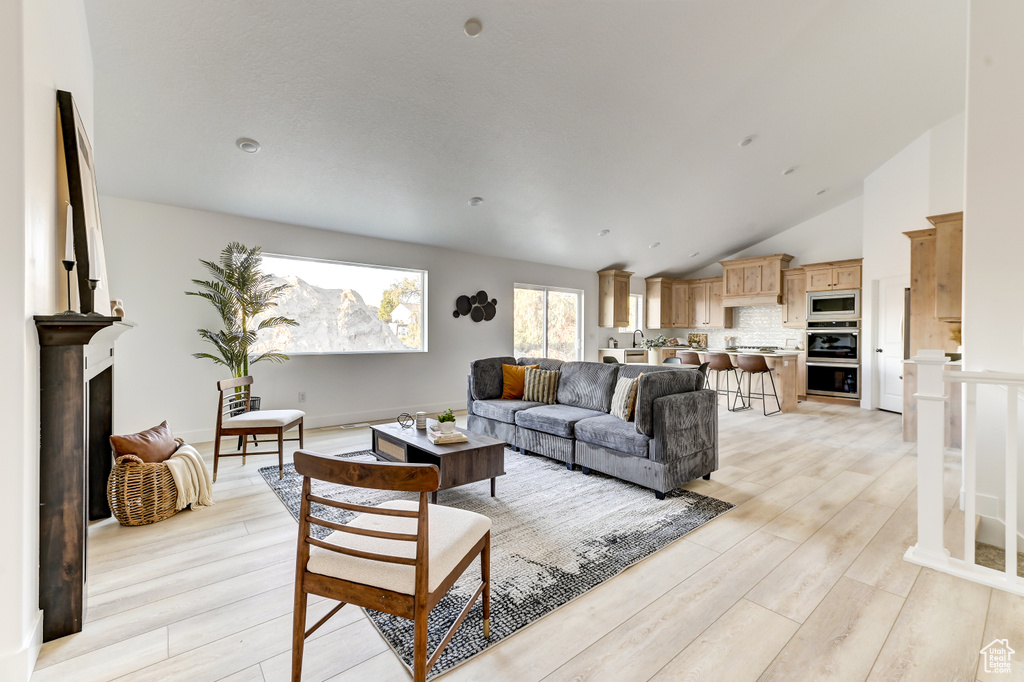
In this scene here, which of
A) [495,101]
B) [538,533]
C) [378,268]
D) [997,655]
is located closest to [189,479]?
[538,533]

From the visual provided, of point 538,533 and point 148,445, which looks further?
point 148,445

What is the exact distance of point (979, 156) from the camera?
7.97 ft

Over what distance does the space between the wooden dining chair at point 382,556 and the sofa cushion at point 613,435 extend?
1850 millimetres

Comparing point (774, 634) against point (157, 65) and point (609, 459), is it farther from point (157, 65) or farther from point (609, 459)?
point (157, 65)

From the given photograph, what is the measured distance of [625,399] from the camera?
3473 mm

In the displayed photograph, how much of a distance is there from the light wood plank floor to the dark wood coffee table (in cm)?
84

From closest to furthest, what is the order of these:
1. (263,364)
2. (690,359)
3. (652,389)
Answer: (652,389) → (263,364) → (690,359)

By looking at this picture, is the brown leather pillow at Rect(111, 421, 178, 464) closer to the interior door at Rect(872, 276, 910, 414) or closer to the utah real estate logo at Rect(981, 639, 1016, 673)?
the utah real estate logo at Rect(981, 639, 1016, 673)

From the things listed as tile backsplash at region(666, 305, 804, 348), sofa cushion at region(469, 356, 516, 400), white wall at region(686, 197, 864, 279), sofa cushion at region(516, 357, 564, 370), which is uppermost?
white wall at region(686, 197, 864, 279)

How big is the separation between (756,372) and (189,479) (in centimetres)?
660

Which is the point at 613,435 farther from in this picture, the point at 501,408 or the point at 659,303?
the point at 659,303

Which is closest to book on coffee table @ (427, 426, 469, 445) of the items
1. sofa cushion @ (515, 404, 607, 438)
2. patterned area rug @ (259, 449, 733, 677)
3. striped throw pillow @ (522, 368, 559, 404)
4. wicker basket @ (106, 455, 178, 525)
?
patterned area rug @ (259, 449, 733, 677)

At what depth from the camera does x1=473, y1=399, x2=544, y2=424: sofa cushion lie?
13.6 feet

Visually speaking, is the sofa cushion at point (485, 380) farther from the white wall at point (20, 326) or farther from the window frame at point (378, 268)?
the white wall at point (20, 326)
